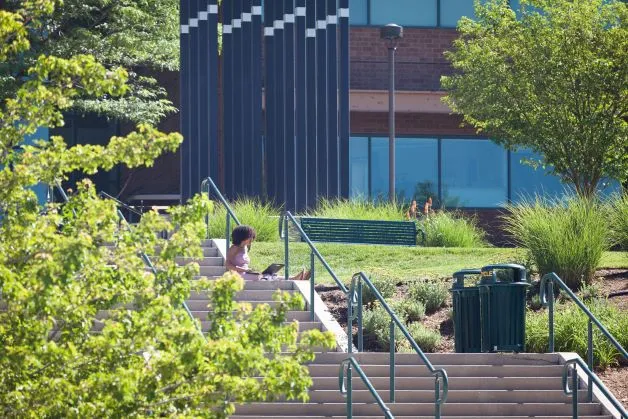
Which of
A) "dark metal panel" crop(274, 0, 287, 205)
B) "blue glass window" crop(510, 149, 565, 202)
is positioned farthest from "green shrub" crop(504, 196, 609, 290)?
"blue glass window" crop(510, 149, 565, 202)

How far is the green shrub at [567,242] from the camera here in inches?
698

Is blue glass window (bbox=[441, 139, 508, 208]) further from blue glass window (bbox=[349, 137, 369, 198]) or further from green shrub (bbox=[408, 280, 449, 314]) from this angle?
green shrub (bbox=[408, 280, 449, 314])

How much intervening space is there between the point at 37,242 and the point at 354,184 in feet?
84.1

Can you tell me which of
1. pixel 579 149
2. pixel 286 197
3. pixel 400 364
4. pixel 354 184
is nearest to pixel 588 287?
pixel 400 364

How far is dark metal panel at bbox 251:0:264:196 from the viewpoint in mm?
24672

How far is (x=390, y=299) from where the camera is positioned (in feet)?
55.4

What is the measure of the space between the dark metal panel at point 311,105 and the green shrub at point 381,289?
289 inches

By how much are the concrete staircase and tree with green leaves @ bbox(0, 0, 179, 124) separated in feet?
44.9

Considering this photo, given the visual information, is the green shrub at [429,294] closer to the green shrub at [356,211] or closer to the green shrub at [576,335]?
the green shrub at [576,335]

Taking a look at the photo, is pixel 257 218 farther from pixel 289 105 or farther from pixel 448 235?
pixel 289 105

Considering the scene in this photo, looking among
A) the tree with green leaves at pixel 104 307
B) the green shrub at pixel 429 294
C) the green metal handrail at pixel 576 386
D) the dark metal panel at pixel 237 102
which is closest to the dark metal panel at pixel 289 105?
the dark metal panel at pixel 237 102

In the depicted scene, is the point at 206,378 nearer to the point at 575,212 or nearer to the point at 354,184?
the point at 575,212

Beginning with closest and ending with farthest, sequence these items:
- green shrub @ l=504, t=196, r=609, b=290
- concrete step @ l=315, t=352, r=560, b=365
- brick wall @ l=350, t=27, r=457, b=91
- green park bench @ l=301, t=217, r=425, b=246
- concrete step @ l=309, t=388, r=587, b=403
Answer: concrete step @ l=309, t=388, r=587, b=403, concrete step @ l=315, t=352, r=560, b=365, green shrub @ l=504, t=196, r=609, b=290, green park bench @ l=301, t=217, r=425, b=246, brick wall @ l=350, t=27, r=457, b=91

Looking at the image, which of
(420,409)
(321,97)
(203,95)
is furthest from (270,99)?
(420,409)
